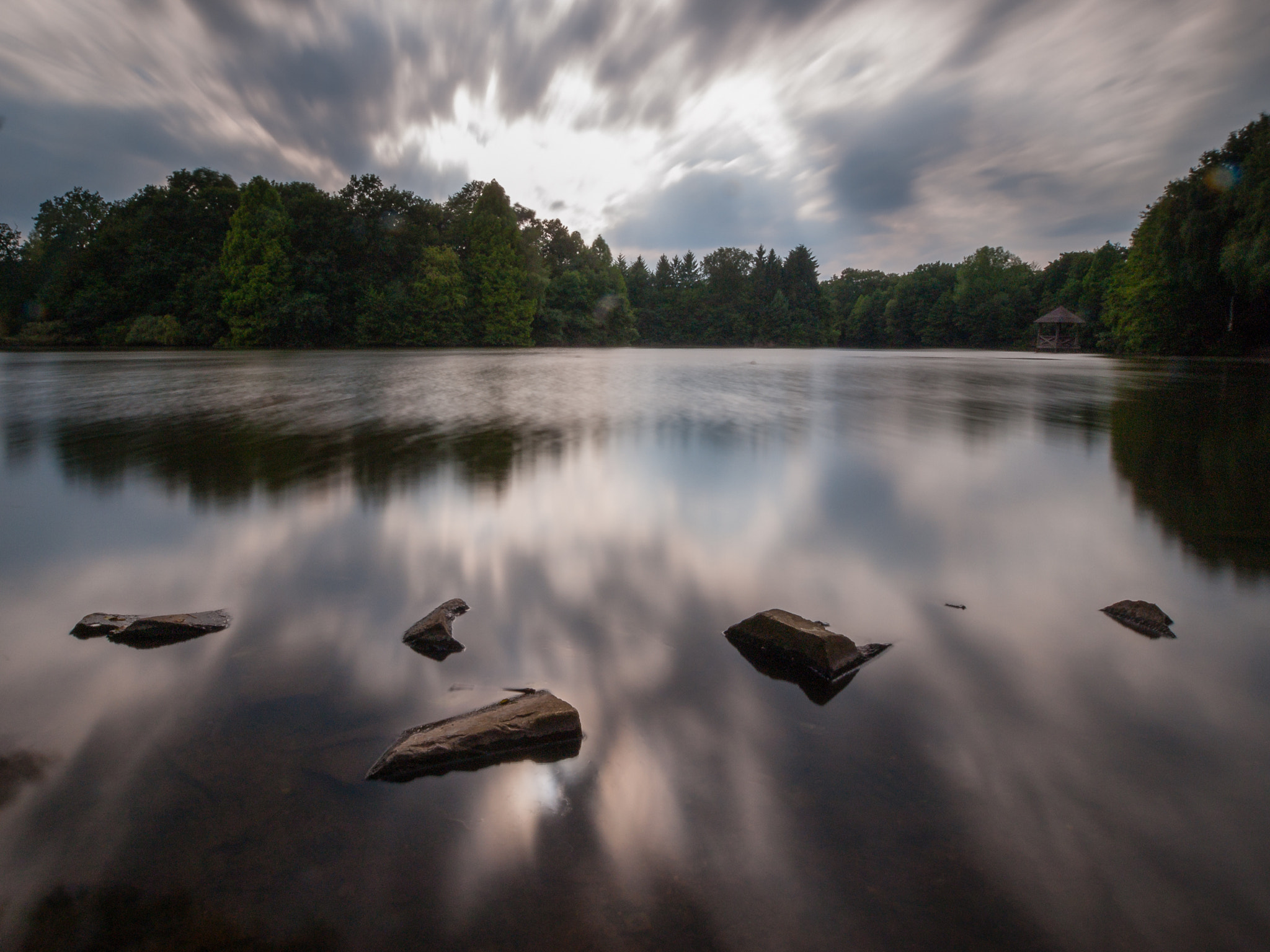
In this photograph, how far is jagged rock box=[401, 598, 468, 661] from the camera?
309 cm

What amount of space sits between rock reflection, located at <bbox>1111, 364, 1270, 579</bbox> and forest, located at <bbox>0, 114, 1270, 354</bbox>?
24.2 m

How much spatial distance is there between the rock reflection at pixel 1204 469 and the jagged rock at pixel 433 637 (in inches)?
195

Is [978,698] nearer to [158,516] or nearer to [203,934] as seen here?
[203,934]

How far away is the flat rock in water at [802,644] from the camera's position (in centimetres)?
291

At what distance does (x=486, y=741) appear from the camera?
2.35 m

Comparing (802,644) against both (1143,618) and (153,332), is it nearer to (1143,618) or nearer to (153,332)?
(1143,618)

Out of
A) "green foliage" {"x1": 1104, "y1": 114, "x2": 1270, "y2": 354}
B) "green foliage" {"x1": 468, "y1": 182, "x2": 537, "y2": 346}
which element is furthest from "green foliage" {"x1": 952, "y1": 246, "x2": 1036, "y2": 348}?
"green foliage" {"x1": 468, "y1": 182, "x2": 537, "y2": 346}

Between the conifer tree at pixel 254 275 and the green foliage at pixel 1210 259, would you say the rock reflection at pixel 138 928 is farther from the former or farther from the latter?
the conifer tree at pixel 254 275

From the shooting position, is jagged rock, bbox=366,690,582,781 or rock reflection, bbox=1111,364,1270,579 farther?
rock reflection, bbox=1111,364,1270,579

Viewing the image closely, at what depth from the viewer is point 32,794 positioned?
206 cm

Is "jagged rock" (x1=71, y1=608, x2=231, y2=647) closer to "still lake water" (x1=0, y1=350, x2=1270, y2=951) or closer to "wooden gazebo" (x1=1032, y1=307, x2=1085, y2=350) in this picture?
"still lake water" (x1=0, y1=350, x2=1270, y2=951)

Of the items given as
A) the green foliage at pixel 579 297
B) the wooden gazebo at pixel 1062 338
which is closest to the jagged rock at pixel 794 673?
the green foliage at pixel 579 297

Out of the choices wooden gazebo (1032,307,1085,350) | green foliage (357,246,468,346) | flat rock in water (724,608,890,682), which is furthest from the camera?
wooden gazebo (1032,307,1085,350)

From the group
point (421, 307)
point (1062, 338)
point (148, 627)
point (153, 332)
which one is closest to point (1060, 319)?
point (1062, 338)
